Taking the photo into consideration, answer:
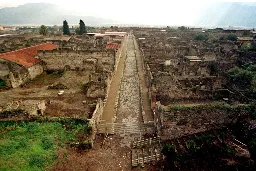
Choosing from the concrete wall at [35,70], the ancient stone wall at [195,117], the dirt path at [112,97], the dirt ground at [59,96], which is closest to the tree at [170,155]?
the ancient stone wall at [195,117]

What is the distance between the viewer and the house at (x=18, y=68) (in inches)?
1014

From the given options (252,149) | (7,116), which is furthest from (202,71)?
(7,116)

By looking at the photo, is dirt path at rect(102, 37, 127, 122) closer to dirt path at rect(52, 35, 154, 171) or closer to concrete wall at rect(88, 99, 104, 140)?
dirt path at rect(52, 35, 154, 171)

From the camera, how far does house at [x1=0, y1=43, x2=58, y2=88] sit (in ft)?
84.5

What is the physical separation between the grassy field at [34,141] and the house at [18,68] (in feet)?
34.0

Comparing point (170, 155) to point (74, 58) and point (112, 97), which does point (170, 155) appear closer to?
point (112, 97)

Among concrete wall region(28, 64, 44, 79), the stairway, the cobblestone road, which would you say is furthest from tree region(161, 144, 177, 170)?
concrete wall region(28, 64, 44, 79)

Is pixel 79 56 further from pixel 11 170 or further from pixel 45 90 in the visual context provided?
pixel 11 170

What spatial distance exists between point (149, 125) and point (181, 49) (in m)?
26.9

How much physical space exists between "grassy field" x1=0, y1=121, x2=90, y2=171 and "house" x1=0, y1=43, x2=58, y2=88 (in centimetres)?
1036

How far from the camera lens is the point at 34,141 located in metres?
14.6

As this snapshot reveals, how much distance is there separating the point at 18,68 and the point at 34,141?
16.1m

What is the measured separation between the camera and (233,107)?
1511cm

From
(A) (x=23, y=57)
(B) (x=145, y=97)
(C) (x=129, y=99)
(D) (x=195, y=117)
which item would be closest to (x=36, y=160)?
(D) (x=195, y=117)
